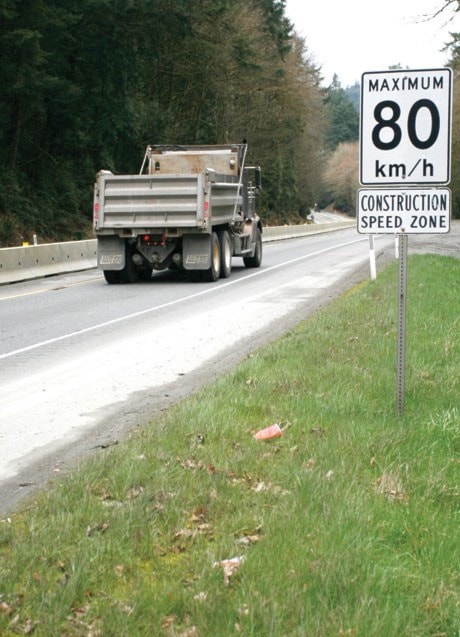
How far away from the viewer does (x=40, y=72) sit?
32875 millimetres

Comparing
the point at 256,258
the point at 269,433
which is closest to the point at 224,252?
the point at 256,258

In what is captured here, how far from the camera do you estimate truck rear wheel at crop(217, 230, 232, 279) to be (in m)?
22.2

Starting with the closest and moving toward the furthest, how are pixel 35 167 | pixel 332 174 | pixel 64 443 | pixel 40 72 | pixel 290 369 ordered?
1. pixel 64 443
2. pixel 290 369
3. pixel 40 72
4. pixel 35 167
5. pixel 332 174

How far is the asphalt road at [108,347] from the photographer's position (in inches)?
287

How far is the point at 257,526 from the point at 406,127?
141 inches

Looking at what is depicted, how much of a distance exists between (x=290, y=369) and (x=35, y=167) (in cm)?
3077

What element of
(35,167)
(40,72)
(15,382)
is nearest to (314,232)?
(35,167)

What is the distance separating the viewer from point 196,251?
2077cm

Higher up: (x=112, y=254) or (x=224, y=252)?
(x=112, y=254)

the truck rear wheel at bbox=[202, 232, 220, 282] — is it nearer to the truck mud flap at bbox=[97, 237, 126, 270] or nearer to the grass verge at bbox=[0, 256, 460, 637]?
the truck mud flap at bbox=[97, 237, 126, 270]

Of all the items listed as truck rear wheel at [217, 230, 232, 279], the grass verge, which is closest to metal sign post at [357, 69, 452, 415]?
the grass verge

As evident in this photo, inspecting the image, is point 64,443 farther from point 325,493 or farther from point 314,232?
point 314,232

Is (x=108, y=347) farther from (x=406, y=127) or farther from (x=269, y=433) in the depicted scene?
(x=406, y=127)

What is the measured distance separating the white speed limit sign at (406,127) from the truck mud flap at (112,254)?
46.5 ft
